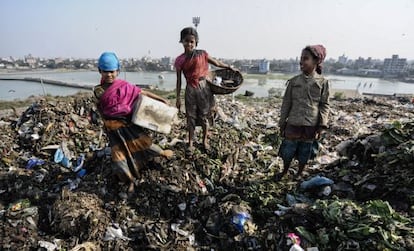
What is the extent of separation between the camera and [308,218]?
2.01 m

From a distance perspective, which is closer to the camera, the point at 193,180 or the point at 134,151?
the point at 134,151

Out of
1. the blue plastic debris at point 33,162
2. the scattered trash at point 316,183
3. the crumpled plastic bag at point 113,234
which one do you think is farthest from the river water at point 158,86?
the scattered trash at point 316,183

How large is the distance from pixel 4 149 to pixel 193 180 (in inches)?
115

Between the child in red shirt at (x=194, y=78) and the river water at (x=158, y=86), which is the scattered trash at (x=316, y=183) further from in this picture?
the river water at (x=158, y=86)

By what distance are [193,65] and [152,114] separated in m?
0.78

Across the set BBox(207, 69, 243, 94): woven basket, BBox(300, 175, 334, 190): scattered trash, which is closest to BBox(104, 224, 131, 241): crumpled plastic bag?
BBox(300, 175, 334, 190): scattered trash

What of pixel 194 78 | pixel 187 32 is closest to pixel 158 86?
pixel 194 78

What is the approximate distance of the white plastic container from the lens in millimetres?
2391

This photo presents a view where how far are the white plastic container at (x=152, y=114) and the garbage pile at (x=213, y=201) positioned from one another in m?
0.49

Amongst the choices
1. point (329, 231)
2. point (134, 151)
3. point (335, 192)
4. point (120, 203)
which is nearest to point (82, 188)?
point (120, 203)

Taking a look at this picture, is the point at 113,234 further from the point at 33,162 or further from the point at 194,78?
the point at 33,162

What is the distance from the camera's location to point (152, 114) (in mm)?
2451

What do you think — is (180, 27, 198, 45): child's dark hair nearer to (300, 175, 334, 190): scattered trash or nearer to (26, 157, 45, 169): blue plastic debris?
(300, 175, 334, 190): scattered trash

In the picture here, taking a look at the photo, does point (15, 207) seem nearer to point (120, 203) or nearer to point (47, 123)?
point (120, 203)
